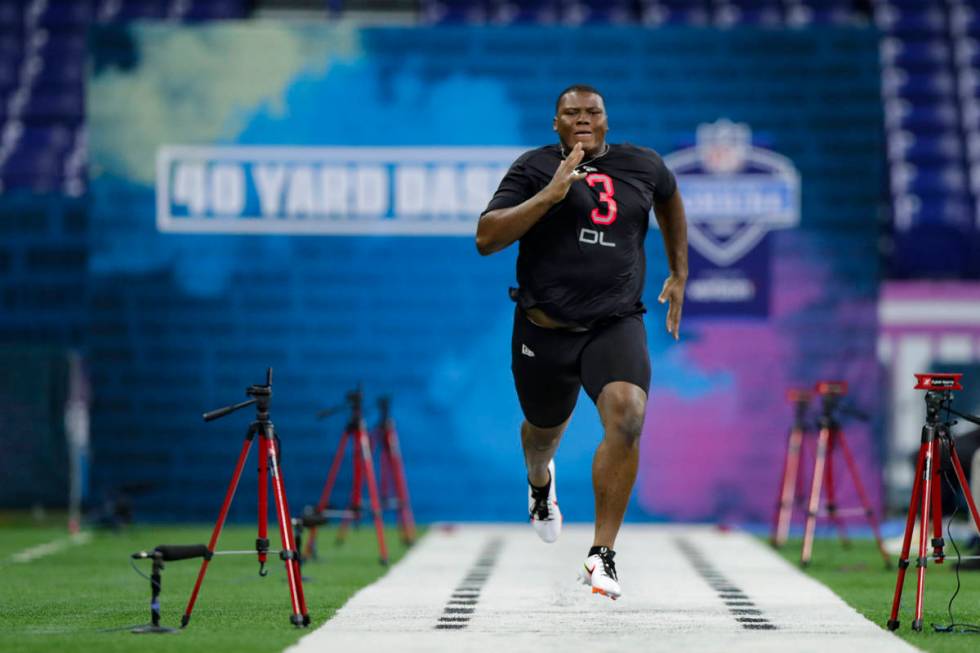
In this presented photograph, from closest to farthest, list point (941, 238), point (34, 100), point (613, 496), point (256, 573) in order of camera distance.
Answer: point (613, 496), point (256, 573), point (941, 238), point (34, 100)

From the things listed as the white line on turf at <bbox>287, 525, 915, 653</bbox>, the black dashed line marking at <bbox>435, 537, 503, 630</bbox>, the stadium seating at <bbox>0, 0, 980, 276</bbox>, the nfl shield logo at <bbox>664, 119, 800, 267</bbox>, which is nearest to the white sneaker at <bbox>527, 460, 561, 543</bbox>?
the white line on turf at <bbox>287, 525, 915, 653</bbox>

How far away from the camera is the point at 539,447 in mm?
6328

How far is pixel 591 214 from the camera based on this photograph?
568 centimetres

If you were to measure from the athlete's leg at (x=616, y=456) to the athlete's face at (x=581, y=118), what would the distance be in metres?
0.92

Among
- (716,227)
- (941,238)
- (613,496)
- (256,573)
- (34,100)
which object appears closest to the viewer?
(613,496)

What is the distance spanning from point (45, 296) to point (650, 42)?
478 centimetres

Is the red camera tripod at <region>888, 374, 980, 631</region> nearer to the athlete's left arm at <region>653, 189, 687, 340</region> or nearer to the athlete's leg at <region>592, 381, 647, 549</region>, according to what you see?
the athlete's leg at <region>592, 381, 647, 549</region>

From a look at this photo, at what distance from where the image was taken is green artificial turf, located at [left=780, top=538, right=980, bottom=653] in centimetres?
512

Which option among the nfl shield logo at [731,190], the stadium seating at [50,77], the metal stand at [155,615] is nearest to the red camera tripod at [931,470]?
the metal stand at [155,615]

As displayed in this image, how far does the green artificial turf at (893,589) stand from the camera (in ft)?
16.8

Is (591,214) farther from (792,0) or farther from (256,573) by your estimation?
(792,0)

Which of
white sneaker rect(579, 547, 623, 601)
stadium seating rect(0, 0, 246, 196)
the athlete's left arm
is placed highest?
stadium seating rect(0, 0, 246, 196)

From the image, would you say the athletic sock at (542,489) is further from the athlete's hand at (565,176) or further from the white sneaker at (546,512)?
the athlete's hand at (565,176)

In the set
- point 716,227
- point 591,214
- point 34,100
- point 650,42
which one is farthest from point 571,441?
point 34,100
